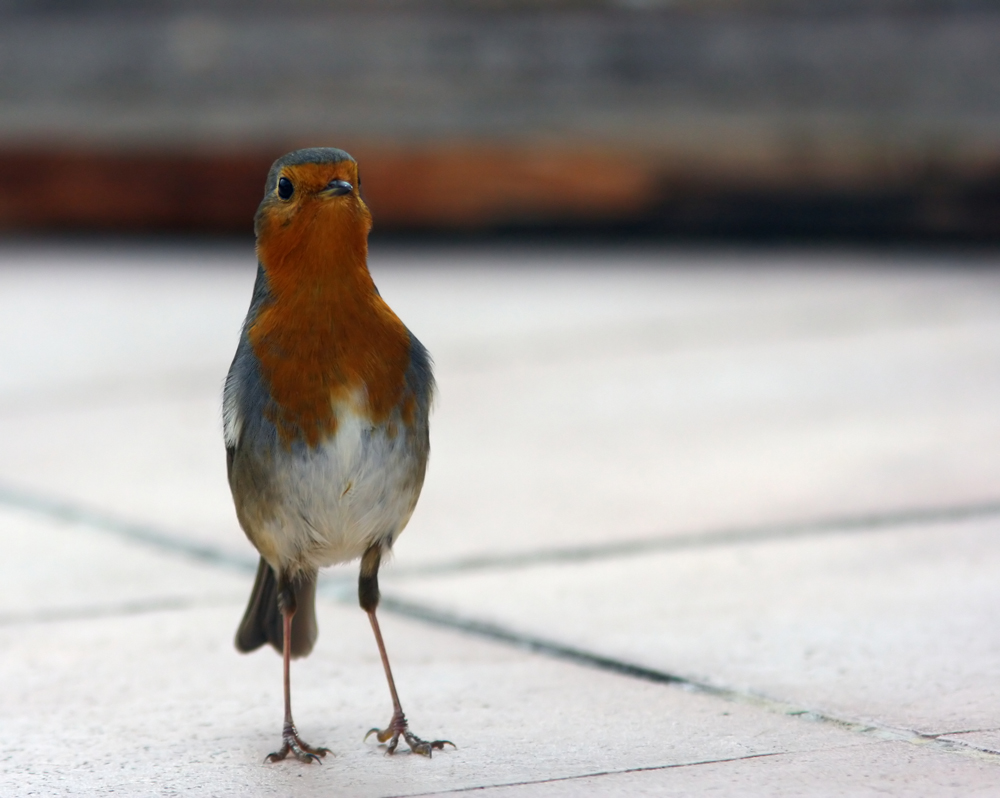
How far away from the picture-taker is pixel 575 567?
12.6 ft

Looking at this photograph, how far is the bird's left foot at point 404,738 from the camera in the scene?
2.63m

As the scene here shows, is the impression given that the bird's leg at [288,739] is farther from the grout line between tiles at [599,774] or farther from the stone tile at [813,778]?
the stone tile at [813,778]

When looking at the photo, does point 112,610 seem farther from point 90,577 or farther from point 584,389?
point 584,389

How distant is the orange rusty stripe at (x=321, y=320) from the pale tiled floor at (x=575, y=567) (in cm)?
60

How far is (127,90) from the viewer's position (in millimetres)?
9484

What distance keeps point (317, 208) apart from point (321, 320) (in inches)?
7.3

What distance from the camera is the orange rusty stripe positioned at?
8.59 feet

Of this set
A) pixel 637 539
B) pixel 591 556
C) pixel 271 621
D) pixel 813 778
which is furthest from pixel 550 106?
pixel 813 778

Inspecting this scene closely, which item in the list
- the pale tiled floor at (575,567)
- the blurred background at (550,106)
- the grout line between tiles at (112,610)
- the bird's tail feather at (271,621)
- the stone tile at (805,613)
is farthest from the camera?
the blurred background at (550,106)

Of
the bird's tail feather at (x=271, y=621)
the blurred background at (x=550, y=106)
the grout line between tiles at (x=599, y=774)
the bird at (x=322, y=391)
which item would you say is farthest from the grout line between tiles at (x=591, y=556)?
the blurred background at (x=550, y=106)

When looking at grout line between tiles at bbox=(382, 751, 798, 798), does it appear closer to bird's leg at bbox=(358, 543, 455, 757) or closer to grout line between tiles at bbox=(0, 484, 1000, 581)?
bird's leg at bbox=(358, 543, 455, 757)

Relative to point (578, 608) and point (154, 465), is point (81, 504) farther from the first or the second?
point (578, 608)

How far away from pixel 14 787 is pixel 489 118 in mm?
6885

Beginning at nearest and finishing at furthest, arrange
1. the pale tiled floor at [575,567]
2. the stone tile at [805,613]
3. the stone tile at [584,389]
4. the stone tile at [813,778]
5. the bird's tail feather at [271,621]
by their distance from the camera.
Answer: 1. the stone tile at [813,778]
2. the pale tiled floor at [575,567]
3. the stone tile at [805,613]
4. the bird's tail feather at [271,621]
5. the stone tile at [584,389]
